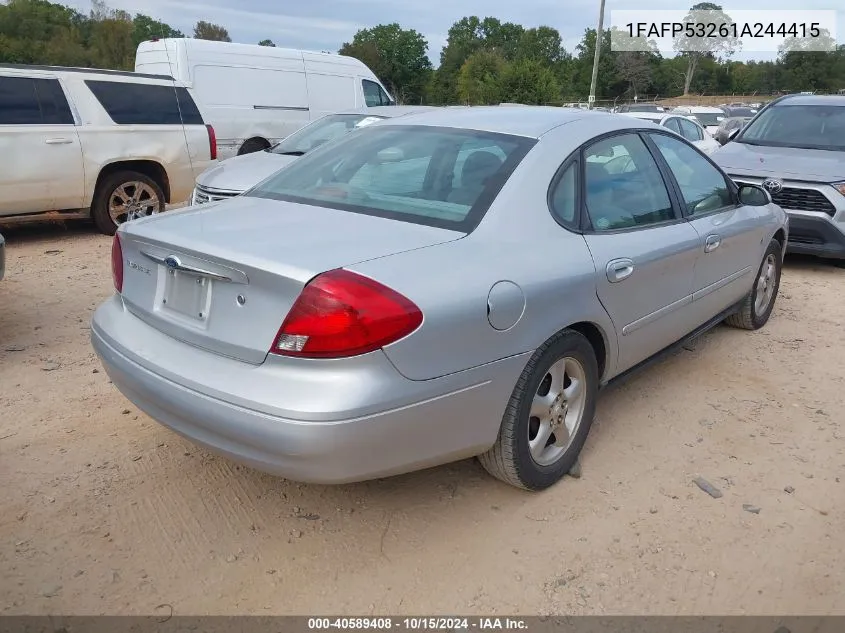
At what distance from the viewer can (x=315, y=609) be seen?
2398 mm

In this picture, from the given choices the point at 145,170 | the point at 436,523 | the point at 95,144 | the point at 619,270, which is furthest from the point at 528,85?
the point at 436,523

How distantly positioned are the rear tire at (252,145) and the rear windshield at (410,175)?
29.1 feet

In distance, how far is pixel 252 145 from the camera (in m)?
12.2

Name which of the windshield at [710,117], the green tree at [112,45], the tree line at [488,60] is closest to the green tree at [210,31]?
the tree line at [488,60]

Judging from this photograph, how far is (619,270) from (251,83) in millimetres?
10289

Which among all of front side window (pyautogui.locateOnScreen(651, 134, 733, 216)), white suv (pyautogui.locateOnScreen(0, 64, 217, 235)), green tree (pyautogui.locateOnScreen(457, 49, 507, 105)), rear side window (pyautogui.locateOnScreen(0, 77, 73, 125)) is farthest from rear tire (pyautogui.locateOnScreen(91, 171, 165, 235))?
green tree (pyautogui.locateOnScreen(457, 49, 507, 105))

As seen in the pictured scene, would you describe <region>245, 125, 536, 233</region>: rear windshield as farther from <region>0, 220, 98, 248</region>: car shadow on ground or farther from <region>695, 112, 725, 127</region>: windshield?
<region>695, 112, 725, 127</region>: windshield

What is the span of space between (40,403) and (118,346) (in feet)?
4.39

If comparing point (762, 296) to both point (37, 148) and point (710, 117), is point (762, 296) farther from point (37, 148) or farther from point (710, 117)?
point (710, 117)

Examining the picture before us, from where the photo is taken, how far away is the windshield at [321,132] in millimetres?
7824

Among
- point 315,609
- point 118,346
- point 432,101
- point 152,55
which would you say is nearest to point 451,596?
point 315,609

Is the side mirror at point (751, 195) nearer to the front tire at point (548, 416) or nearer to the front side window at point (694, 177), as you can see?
the front side window at point (694, 177)

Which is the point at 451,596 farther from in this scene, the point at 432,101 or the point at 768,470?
the point at 432,101

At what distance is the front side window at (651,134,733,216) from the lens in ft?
13.1
